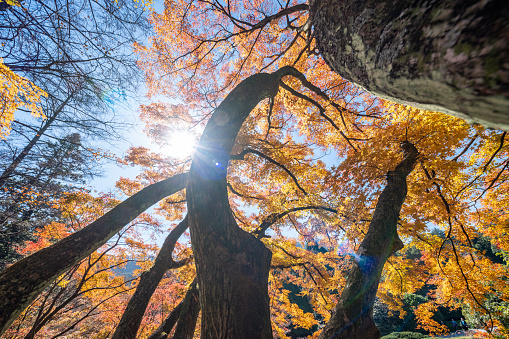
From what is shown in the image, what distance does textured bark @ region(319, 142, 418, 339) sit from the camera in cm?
201

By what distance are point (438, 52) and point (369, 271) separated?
2.72 meters

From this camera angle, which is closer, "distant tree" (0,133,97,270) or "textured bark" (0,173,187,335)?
"textured bark" (0,173,187,335)

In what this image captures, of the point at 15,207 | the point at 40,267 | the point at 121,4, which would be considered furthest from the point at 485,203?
the point at 15,207

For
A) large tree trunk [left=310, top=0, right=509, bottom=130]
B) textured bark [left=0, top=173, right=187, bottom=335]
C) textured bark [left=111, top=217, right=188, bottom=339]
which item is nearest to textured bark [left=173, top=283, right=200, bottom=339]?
textured bark [left=111, top=217, right=188, bottom=339]

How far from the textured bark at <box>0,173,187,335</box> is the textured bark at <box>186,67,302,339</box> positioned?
0.99 meters

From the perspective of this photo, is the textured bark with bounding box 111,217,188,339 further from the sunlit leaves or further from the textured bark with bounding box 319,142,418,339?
the sunlit leaves

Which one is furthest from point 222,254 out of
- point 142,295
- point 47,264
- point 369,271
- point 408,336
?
point 408,336

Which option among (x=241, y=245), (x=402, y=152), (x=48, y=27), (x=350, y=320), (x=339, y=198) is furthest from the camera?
(x=339, y=198)

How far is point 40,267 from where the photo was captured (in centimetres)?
142

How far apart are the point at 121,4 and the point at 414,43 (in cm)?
443

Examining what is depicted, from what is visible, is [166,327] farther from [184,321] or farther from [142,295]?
[142,295]

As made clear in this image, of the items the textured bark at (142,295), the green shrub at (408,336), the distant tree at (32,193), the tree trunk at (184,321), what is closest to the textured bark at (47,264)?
the textured bark at (142,295)

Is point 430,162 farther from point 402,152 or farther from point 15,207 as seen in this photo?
point 15,207

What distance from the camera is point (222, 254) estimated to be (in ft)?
4.87
